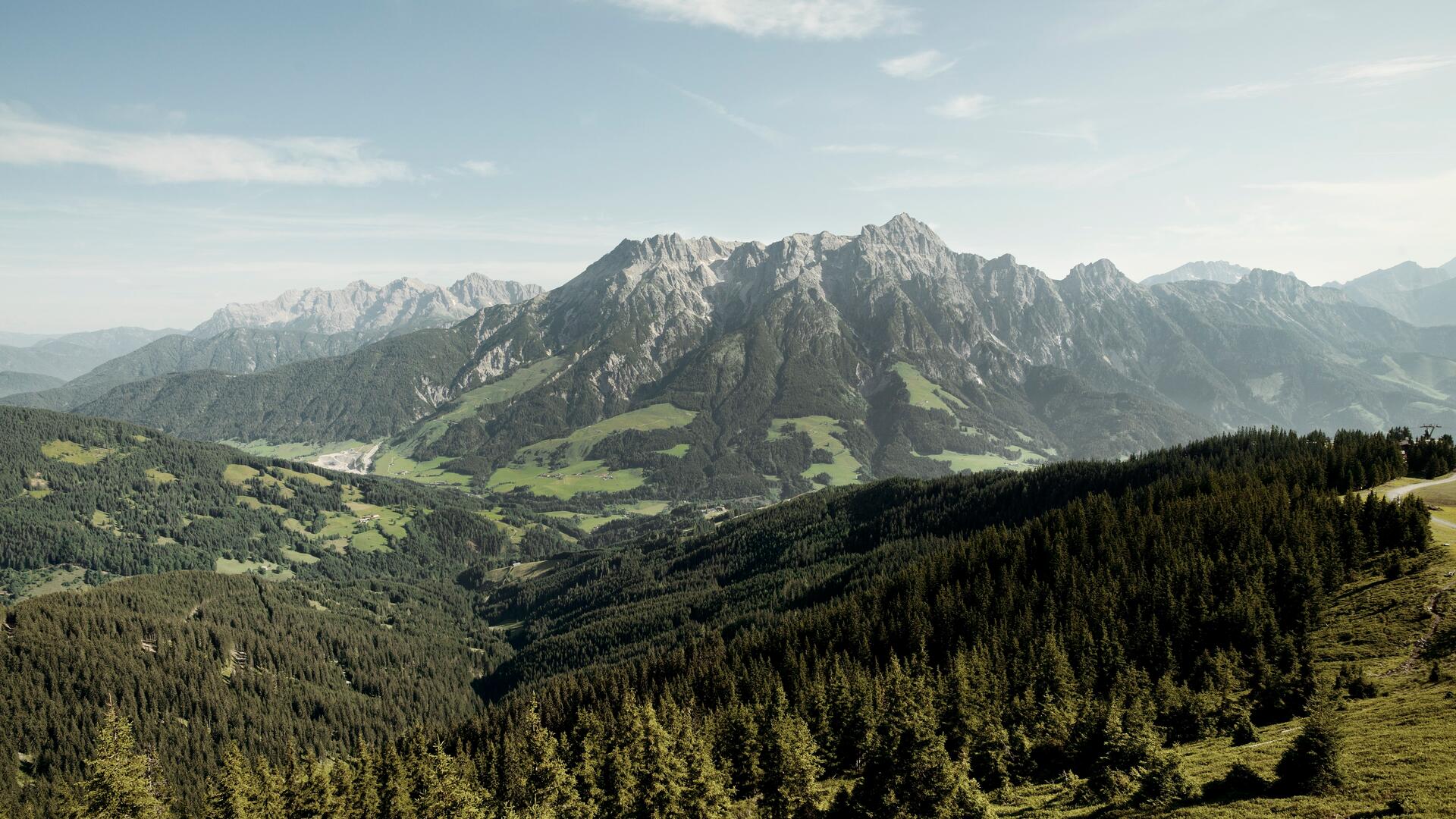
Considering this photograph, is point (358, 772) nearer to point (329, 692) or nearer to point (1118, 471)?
point (329, 692)

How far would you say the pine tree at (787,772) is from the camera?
6359cm

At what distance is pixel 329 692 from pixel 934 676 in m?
174

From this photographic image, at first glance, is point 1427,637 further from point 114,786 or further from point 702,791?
point 114,786

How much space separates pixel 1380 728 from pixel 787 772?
47.6 metres

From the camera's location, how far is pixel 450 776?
2741 inches

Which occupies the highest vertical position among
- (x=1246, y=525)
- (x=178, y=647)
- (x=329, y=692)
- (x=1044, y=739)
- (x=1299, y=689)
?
(x=1246, y=525)

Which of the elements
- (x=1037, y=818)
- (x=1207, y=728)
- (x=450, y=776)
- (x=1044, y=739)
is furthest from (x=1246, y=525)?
(x=450, y=776)

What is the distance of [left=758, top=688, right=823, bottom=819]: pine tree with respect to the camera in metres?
63.6

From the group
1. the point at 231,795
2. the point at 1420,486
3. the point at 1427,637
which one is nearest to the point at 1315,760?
the point at 1427,637

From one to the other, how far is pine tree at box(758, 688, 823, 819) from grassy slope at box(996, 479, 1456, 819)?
1772cm

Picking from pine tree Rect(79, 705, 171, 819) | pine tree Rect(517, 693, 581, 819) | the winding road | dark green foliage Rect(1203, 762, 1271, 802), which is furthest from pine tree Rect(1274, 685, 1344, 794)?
pine tree Rect(79, 705, 171, 819)

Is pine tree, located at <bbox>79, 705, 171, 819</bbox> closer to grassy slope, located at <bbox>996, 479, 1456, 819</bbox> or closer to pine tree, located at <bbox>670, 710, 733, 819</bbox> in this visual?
pine tree, located at <bbox>670, 710, 733, 819</bbox>

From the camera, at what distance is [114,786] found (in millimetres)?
59625

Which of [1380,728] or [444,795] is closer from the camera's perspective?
[1380,728]
